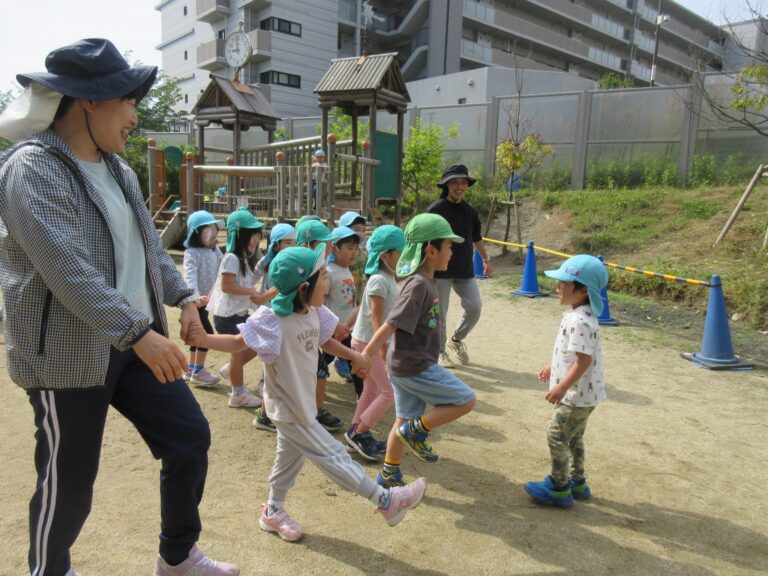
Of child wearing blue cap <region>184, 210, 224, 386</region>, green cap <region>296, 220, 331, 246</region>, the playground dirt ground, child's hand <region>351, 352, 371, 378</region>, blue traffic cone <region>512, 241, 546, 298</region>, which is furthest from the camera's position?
blue traffic cone <region>512, 241, 546, 298</region>

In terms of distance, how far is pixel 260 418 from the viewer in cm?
383

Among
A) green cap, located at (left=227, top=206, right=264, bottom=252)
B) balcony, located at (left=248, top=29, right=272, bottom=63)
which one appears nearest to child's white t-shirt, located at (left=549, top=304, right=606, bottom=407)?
green cap, located at (left=227, top=206, right=264, bottom=252)

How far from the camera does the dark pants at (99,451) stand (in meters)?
1.80

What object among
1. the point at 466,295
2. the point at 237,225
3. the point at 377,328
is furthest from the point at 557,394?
the point at 237,225

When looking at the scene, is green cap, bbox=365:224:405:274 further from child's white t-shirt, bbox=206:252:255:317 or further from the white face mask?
the white face mask

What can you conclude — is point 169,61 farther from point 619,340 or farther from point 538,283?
point 619,340

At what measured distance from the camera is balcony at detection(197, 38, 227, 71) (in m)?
33.9

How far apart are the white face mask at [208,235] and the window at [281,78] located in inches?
1175

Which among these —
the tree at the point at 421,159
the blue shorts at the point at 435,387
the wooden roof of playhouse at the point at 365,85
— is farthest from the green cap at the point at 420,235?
the tree at the point at 421,159

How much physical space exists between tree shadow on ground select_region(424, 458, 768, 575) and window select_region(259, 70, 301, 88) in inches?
1275

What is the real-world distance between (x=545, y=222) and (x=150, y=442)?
42.7ft

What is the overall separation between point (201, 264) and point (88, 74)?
310 centimetres

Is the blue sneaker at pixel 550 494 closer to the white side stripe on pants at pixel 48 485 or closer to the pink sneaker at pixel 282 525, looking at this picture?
the pink sneaker at pixel 282 525

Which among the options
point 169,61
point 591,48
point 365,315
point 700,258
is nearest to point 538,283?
point 700,258
